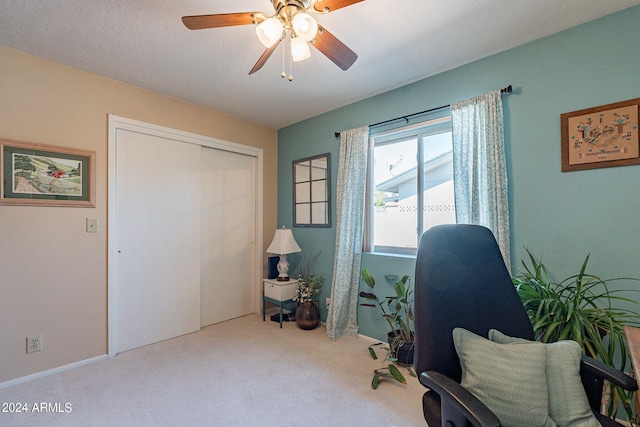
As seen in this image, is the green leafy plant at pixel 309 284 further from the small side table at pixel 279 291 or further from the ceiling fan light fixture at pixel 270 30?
the ceiling fan light fixture at pixel 270 30

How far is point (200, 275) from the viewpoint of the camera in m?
3.18

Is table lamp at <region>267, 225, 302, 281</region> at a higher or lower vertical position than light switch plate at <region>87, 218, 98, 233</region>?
lower

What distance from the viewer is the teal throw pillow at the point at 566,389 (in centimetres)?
103

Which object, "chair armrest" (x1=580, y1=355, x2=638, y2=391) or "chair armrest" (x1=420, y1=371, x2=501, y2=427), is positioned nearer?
"chair armrest" (x1=420, y1=371, x2=501, y2=427)

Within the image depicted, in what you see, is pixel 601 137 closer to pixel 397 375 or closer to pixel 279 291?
pixel 397 375

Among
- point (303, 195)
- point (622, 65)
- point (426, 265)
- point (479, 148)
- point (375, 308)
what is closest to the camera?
point (426, 265)

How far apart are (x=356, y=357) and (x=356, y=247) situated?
1.00m

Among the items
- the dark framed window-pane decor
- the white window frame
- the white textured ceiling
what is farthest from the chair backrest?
the dark framed window-pane decor

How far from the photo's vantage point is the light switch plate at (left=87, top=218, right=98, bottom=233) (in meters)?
2.40

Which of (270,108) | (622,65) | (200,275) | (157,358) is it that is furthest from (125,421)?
(622,65)

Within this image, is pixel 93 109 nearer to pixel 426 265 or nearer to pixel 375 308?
pixel 426 265

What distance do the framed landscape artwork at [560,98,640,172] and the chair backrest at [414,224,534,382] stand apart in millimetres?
957

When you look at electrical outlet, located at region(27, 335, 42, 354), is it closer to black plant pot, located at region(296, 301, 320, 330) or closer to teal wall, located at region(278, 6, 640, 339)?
black plant pot, located at region(296, 301, 320, 330)

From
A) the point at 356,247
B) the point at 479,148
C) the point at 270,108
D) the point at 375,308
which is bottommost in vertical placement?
the point at 375,308
